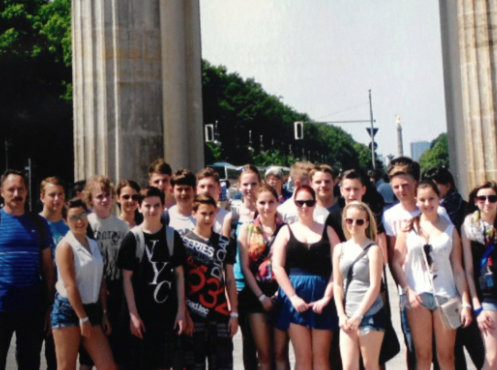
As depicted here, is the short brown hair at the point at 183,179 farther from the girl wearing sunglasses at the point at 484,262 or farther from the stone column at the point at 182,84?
the stone column at the point at 182,84

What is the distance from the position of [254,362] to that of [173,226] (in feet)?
4.95

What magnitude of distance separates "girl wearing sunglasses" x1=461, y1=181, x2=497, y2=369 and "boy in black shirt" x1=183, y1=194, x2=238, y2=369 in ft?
6.85

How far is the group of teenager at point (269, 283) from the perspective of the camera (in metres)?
7.24

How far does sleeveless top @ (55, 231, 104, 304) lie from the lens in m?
7.27

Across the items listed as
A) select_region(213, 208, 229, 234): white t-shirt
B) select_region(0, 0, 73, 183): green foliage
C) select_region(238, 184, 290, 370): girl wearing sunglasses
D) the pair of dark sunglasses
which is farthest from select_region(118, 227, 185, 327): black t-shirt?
select_region(0, 0, 73, 183): green foliage

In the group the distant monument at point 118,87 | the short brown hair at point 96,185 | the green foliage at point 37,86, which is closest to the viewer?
the short brown hair at point 96,185

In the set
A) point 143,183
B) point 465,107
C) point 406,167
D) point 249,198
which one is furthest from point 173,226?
point 465,107

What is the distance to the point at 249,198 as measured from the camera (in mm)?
8461

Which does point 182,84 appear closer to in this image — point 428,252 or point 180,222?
point 180,222

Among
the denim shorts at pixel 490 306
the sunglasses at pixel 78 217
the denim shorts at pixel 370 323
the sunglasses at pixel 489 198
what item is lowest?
the denim shorts at pixel 370 323

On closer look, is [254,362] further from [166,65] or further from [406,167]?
[166,65]

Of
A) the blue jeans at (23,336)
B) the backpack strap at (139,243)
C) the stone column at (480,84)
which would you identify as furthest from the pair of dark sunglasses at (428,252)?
the stone column at (480,84)

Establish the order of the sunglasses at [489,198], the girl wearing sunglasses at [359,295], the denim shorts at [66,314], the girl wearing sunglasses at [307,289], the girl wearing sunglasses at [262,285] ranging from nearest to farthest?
the girl wearing sunglasses at [359,295], the denim shorts at [66,314], the girl wearing sunglasses at [307,289], the sunglasses at [489,198], the girl wearing sunglasses at [262,285]

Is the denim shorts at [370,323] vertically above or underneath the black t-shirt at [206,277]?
underneath
